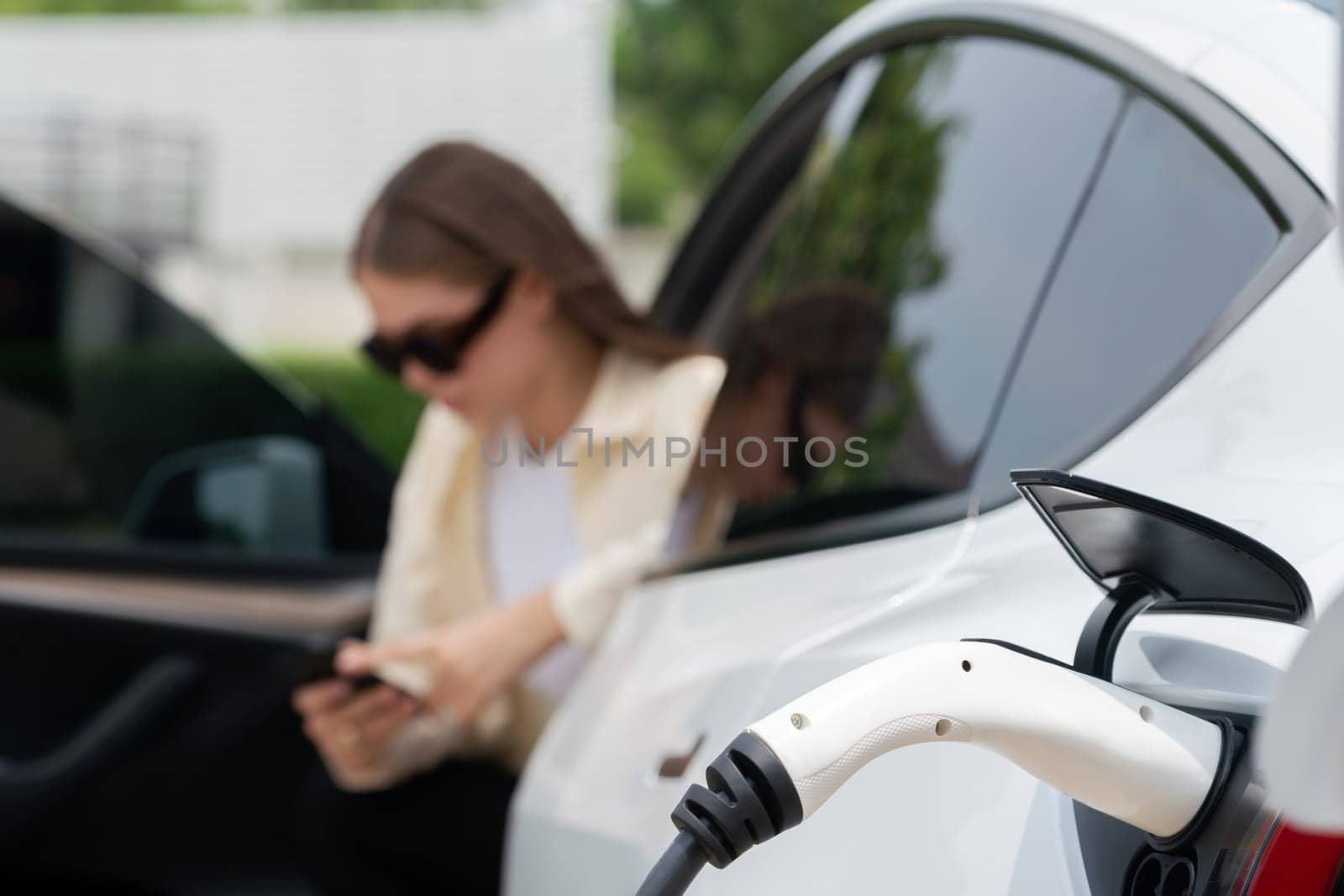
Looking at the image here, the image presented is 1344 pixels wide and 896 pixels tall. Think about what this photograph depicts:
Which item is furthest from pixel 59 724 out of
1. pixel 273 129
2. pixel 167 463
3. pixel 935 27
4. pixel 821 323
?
pixel 273 129

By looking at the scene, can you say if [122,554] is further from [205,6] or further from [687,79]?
[205,6]

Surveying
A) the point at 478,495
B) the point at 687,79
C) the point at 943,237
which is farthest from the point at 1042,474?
the point at 687,79

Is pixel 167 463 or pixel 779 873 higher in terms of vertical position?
pixel 779 873

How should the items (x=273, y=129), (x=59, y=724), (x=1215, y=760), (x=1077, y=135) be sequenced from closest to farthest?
(x=1215, y=760)
(x=1077, y=135)
(x=59, y=724)
(x=273, y=129)

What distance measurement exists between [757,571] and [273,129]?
51.8 ft

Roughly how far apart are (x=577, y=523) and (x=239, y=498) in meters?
0.75

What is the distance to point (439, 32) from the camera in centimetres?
1593

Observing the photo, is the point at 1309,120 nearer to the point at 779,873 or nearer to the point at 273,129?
the point at 779,873

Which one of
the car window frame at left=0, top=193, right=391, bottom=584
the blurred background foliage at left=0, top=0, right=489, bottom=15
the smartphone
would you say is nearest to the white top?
the smartphone

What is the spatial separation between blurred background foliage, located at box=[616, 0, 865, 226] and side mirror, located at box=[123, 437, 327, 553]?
15.1 m

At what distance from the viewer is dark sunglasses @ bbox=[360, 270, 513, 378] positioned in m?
2.00

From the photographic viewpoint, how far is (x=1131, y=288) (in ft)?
3.26

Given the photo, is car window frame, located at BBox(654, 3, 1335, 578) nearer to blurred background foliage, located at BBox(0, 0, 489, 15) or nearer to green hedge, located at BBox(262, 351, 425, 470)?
green hedge, located at BBox(262, 351, 425, 470)

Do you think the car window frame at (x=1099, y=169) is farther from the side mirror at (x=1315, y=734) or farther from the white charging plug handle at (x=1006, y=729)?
the side mirror at (x=1315, y=734)
